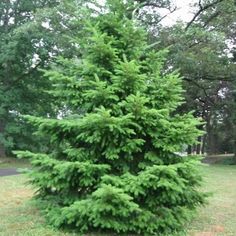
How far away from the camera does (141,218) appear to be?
→ 605 cm

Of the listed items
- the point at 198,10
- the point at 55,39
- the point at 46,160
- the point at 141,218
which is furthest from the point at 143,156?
the point at 198,10

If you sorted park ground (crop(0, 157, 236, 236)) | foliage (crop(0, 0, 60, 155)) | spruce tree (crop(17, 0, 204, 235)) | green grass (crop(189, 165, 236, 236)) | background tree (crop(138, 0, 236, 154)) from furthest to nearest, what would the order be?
foliage (crop(0, 0, 60, 155)), background tree (crop(138, 0, 236, 154)), green grass (crop(189, 165, 236, 236)), park ground (crop(0, 157, 236, 236)), spruce tree (crop(17, 0, 204, 235))

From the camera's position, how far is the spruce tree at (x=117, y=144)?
5930mm

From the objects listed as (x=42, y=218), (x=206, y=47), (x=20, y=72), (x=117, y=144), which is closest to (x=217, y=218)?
(x=117, y=144)

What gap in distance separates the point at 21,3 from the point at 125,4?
18179mm

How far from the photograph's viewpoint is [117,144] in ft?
20.7

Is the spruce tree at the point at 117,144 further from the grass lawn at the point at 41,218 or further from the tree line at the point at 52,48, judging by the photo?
the tree line at the point at 52,48

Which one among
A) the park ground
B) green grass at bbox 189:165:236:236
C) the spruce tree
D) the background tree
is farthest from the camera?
the background tree

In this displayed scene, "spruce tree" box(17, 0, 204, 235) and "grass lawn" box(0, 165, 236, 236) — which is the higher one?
"spruce tree" box(17, 0, 204, 235)

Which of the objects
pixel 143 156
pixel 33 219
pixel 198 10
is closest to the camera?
pixel 143 156

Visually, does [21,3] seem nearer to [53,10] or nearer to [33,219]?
[53,10]

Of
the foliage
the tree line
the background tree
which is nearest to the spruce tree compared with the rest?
the background tree

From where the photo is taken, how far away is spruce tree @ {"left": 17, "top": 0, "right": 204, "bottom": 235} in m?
5.93

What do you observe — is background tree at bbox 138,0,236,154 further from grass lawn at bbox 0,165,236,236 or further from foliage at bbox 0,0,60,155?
grass lawn at bbox 0,165,236,236
